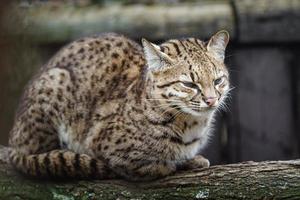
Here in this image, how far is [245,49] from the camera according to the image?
23.6ft

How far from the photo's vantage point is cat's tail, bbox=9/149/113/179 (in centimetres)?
405

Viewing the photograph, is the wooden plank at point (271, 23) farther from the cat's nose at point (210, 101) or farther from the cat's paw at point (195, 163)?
the cat's nose at point (210, 101)

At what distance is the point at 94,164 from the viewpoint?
410 cm

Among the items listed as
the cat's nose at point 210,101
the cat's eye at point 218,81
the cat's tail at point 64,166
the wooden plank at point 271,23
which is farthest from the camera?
the wooden plank at point 271,23

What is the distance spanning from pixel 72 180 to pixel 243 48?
11.7ft

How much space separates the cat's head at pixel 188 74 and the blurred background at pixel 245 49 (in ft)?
9.92

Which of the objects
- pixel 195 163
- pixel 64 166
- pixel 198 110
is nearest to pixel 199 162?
pixel 195 163

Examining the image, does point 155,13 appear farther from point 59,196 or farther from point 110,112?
point 59,196

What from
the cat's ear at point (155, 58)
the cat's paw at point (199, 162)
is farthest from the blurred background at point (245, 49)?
the cat's ear at point (155, 58)

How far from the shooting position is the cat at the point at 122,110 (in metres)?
3.96

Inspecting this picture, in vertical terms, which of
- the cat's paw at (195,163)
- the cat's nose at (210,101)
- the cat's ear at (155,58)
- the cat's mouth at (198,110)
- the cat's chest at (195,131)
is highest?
the cat's ear at (155,58)

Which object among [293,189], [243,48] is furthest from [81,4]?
[293,189]

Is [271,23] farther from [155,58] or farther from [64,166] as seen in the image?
[64,166]

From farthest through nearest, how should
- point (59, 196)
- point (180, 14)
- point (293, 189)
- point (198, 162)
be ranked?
point (180, 14)
point (198, 162)
point (59, 196)
point (293, 189)
